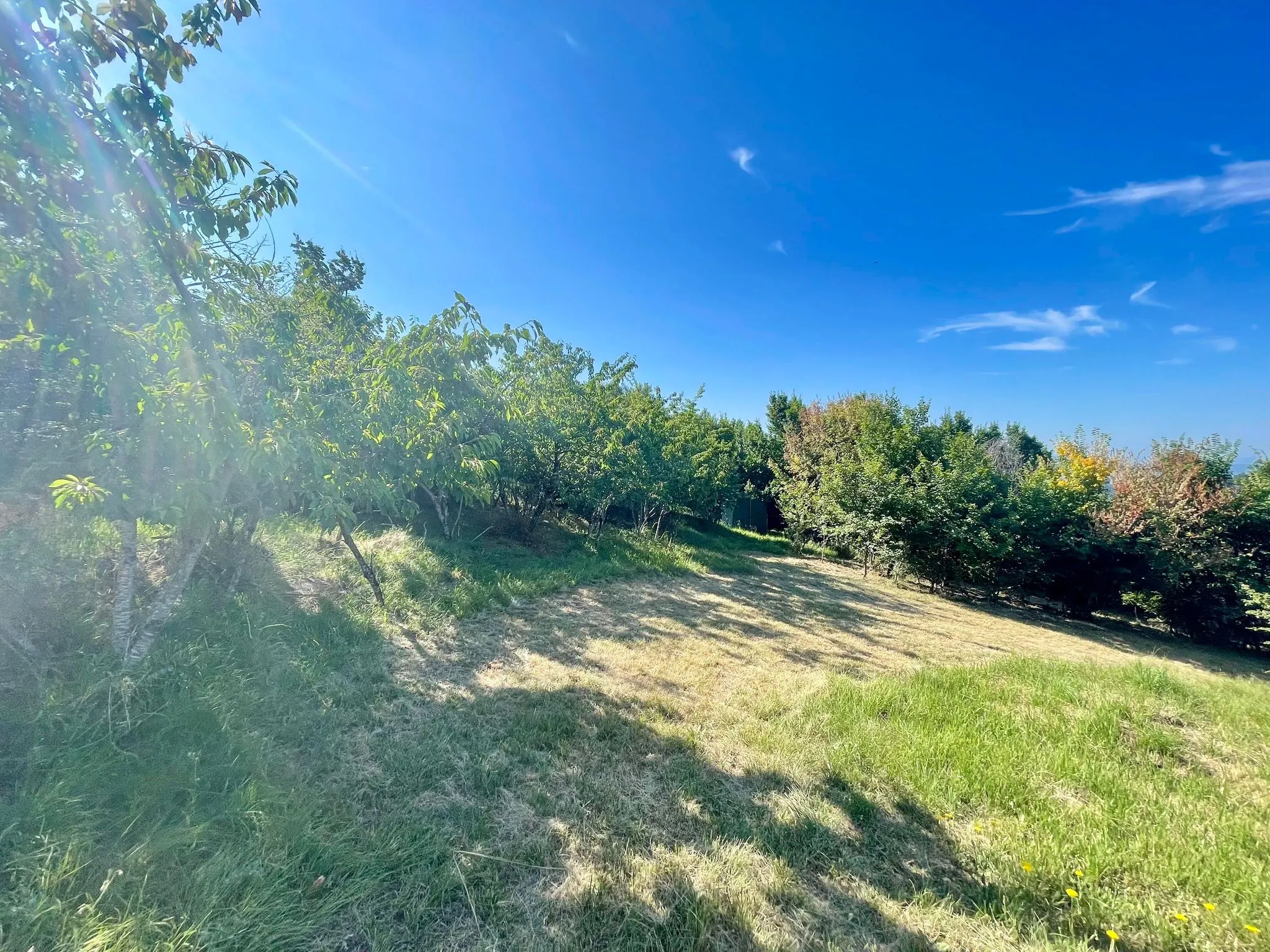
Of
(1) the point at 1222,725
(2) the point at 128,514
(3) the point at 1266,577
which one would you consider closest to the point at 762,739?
(1) the point at 1222,725

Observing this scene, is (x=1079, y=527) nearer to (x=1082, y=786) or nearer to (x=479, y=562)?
(x=1082, y=786)

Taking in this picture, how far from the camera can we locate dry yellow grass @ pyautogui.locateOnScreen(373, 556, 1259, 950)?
1.84 meters

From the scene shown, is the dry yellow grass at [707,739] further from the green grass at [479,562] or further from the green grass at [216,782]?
the green grass at [479,562]

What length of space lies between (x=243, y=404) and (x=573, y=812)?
10.8 feet

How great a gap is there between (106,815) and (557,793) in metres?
2.07

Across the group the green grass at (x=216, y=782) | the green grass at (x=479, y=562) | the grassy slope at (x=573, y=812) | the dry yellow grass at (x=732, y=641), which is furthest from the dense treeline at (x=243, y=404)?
the dry yellow grass at (x=732, y=641)

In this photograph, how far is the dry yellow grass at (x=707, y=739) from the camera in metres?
1.84

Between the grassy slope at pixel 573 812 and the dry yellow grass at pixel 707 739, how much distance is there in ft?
0.06

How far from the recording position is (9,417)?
95.0 inches

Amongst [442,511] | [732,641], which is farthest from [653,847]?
[442,511]

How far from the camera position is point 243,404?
9.05 ft

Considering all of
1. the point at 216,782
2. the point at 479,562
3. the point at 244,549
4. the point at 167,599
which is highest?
the point at 167,599

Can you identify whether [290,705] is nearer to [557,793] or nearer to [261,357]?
[557,793]

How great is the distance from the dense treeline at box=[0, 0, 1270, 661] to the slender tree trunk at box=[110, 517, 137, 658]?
1cm
